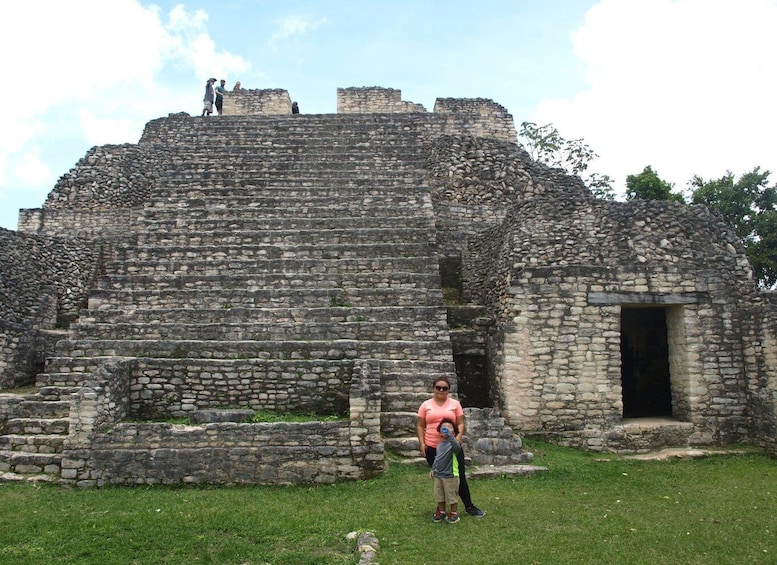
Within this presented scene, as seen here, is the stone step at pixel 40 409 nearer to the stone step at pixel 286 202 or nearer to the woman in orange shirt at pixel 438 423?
the woman in orange shirt at pixel 438 423

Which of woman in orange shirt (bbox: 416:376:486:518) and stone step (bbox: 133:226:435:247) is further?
stone step (bbox: 133:226:435:247)

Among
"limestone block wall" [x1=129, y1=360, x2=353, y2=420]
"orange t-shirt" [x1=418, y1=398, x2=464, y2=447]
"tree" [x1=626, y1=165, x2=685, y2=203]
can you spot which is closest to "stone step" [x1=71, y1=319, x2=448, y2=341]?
"limestone block wall" [x1=129, y1=360, x2=353, y2=420]

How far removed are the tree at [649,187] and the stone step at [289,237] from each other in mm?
12712

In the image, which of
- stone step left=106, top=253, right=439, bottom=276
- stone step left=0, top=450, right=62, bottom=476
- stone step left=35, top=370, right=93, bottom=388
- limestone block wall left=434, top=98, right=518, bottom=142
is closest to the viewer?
stone step left=0, top=450, right=62, bottom=476

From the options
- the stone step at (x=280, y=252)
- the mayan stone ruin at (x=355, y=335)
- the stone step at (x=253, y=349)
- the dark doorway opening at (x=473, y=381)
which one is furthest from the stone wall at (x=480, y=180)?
the stone step at (x=253, y=349)

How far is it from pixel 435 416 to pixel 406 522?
1186 millimetres

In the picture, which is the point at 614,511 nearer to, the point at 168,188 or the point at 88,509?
the point at 88,509

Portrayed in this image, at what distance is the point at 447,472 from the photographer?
6266 mm

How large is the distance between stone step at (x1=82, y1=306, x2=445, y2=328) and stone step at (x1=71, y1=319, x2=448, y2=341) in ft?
0.74

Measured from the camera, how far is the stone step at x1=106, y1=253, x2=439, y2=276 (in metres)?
12.2

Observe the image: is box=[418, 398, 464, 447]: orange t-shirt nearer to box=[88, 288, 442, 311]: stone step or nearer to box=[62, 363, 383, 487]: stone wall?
box=[62, 363, 383, 487]: stone wall

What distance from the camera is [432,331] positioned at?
10562mm

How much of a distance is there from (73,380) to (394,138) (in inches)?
442

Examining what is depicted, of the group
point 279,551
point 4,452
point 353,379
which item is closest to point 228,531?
point 279,551
